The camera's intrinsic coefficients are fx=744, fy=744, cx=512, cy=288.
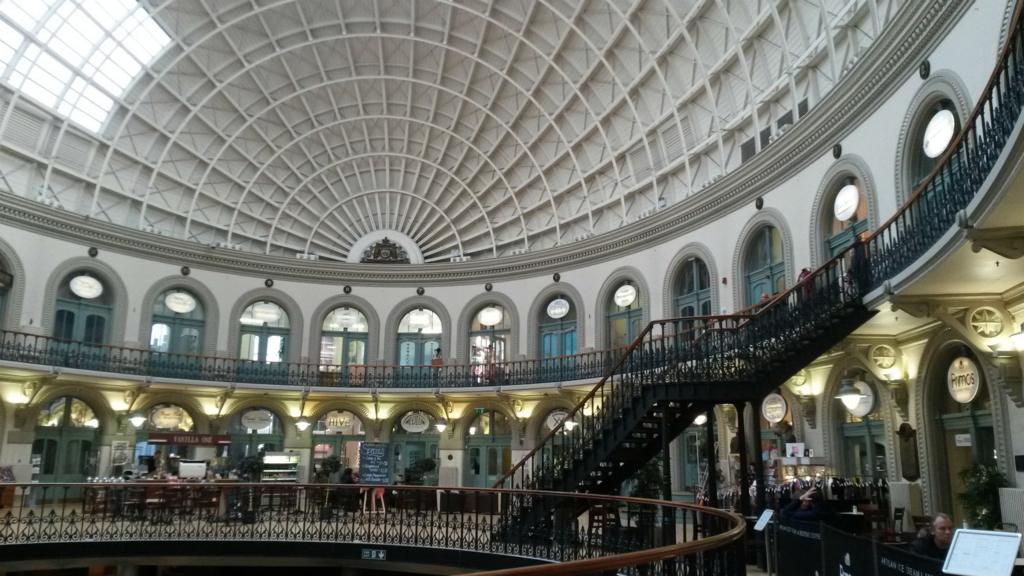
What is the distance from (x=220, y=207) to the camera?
30.5 m

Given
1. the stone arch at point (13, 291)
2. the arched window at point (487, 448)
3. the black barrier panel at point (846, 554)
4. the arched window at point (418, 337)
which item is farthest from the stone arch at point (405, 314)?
the black barrier panel at point (846, 554)

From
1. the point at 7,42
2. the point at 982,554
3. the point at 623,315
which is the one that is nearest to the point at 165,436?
the point at 7,42

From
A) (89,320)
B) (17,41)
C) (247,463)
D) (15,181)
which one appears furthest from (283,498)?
(17,41)

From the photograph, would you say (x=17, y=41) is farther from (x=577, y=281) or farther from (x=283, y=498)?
(x=577, y=281)

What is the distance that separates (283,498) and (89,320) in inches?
454

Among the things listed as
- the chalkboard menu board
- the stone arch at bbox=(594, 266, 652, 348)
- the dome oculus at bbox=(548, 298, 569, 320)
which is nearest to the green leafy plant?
the stone arch at bbox=(594, 266, 652, 348)

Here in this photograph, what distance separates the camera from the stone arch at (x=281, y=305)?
28734 millimetres

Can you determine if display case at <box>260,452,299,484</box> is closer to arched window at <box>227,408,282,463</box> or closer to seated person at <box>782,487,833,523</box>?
arched window at <box>227,408,282,463</box>

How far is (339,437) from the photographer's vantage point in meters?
29.9

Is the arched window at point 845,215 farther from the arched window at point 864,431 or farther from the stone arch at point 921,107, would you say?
the arched window at point 864,431

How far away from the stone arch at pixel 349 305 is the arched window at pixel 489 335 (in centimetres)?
395

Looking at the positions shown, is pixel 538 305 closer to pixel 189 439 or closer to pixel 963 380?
pixel 189 439

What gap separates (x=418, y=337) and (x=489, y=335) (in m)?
3.06

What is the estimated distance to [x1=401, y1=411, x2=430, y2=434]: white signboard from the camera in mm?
30016
